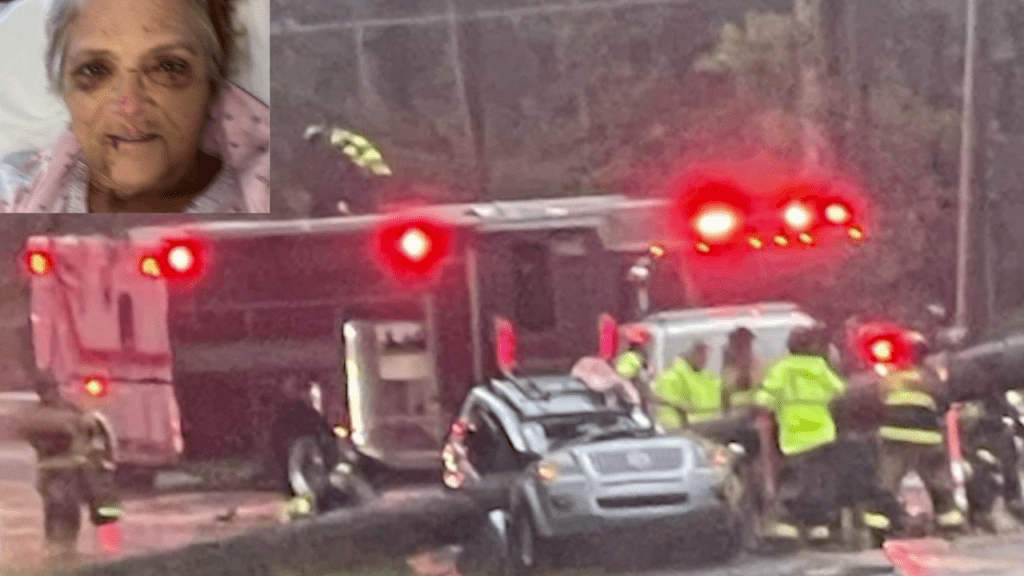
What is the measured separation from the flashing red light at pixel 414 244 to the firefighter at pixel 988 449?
23.2 inches

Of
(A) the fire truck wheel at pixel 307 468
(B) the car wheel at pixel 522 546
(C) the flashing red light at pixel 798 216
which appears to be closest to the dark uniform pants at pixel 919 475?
(C) the flashing red light at pixel 798 216

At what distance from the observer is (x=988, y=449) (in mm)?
1156

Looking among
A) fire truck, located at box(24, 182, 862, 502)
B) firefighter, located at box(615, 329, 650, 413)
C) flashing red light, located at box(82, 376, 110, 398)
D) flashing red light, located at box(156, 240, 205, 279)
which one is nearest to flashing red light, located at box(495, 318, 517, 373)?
fire truck, located at box(24, 182, 862, 502)

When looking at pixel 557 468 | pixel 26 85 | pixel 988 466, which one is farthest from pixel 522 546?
pixel 26 85

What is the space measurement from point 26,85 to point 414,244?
0.46 meters

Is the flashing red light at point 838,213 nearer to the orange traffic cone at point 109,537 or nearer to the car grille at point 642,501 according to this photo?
the car grille at point 642,501

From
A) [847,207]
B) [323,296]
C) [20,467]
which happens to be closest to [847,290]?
[847,207]

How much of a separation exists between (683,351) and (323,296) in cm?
39

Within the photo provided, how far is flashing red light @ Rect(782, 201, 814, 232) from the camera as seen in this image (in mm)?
1142

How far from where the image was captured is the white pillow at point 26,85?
118 cm

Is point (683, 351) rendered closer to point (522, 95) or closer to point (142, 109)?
point (522, 95)

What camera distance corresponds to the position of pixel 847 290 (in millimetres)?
1144

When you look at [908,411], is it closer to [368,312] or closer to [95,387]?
[368,312]

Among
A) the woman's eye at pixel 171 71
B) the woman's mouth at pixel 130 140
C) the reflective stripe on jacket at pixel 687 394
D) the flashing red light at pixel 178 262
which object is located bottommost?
the reflective stripe on jacket at pixel 687 394
